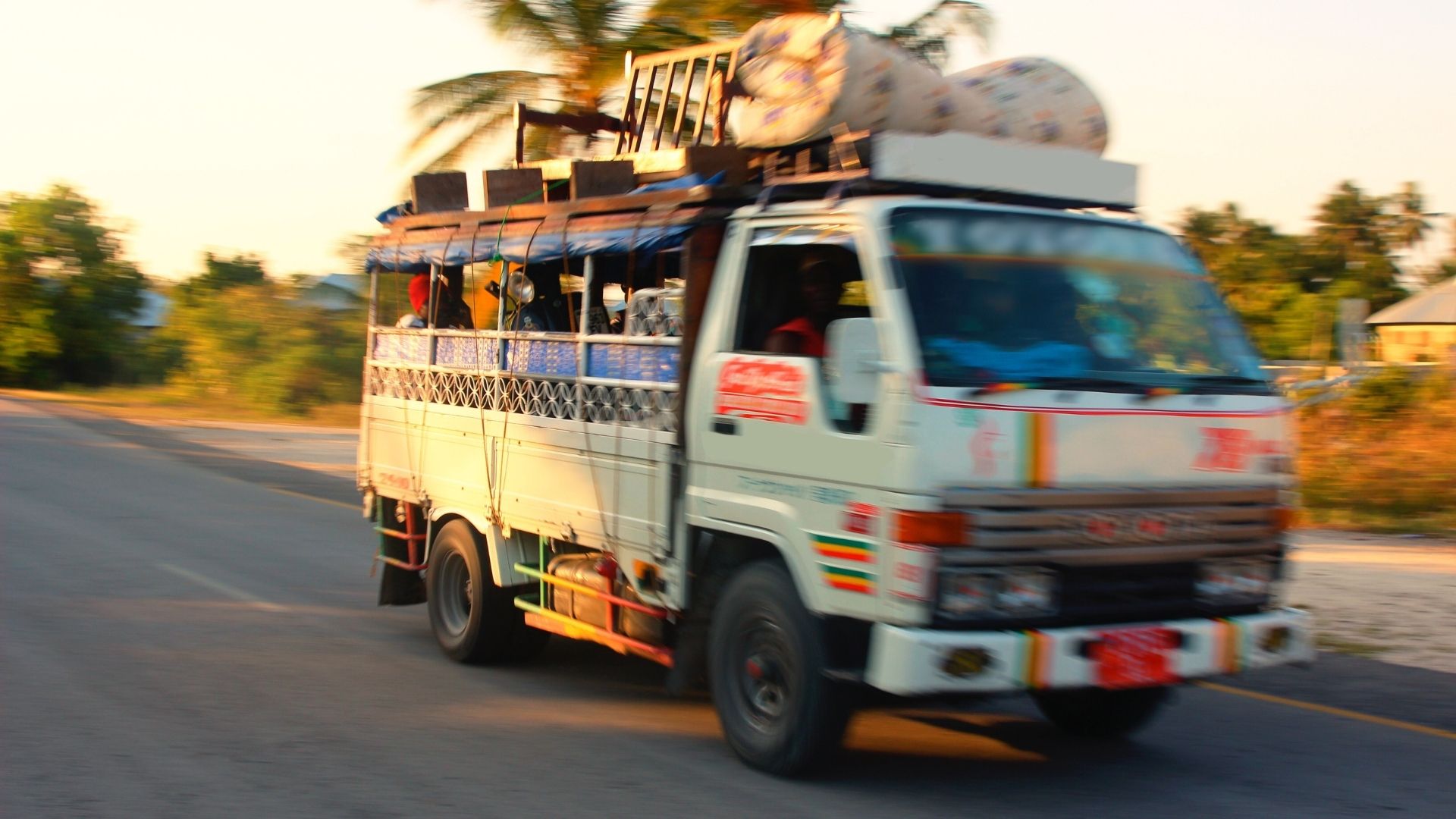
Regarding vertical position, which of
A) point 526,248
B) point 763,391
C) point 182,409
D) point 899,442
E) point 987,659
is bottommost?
point 182,409

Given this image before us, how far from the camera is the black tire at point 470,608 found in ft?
24.4

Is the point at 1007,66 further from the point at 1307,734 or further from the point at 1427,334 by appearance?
the point at 1427,334

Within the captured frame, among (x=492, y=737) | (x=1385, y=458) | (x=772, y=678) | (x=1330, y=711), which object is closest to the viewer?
(x=772, y=678)

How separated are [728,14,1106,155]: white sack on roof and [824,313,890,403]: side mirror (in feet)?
3.44

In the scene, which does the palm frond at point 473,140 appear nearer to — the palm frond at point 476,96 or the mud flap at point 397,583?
the palm frond at point 476,96

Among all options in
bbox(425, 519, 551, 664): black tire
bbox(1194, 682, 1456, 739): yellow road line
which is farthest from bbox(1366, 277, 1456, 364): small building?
bbox(425, 519, 551, 664): black tire

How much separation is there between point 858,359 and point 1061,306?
966 mm

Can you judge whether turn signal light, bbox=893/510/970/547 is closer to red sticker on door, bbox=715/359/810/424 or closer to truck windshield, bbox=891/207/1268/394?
truck windshield, bbox=891/207/1268/394

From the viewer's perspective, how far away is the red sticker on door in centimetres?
525

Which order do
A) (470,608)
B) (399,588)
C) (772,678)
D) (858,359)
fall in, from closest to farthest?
(858,359)
(772,678)
(470,608)
(399,588)

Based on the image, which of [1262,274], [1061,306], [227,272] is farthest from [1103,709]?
[1262,274]

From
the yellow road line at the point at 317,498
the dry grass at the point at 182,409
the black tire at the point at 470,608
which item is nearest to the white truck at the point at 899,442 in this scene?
the black tire at the point at 470,608

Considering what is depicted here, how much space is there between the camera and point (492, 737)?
5.99 meters

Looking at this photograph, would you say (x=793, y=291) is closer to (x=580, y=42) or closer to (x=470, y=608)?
(x=470, y=608)
